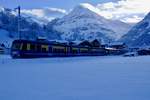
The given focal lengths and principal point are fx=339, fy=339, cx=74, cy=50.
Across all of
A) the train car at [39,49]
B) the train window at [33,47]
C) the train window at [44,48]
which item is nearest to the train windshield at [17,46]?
the train car at [39,49]

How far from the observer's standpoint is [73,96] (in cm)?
1043

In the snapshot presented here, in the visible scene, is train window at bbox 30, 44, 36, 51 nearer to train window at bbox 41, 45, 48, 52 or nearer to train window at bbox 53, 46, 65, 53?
train window at bbox 41, 45, 48, 52

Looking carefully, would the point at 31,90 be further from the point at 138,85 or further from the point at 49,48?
the point at 49,48

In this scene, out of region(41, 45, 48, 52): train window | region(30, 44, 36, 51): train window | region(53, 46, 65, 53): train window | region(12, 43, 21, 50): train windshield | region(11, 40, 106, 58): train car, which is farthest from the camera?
region(53, 46, 65, 53): train window

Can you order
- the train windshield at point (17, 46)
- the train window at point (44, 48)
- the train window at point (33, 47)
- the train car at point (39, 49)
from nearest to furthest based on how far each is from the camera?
the train windshield at point (17, 46) → the train car at point (39, 49) → the train window at point (33, 47) → the train window at point (44, 48)

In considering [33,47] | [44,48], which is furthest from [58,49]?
[33,47]

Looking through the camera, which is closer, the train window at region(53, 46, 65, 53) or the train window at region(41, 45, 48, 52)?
the train window at region(41, 45, 48, 52)

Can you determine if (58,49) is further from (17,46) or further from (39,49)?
(17,46)

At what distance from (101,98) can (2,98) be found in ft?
9.58

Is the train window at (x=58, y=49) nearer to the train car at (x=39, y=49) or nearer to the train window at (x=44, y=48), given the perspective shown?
the train car at (x=39, y=49)

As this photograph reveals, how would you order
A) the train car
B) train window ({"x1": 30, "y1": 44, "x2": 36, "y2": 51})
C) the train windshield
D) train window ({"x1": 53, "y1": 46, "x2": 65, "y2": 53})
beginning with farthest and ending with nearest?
train window ({"x1": 53, "y1": 46, "x2": 65, "y2": 53})
train window ({"x1": 30, "y1": 44, "x2": 36, "y2": 51})
the train car
the train windshield

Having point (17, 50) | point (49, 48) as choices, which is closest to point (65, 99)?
point (17, 50)

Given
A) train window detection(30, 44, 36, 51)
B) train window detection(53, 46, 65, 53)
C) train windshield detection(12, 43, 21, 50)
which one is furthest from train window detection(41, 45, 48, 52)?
train windshield detection(12, 43, 21, 50)

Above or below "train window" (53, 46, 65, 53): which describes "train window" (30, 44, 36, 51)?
above
